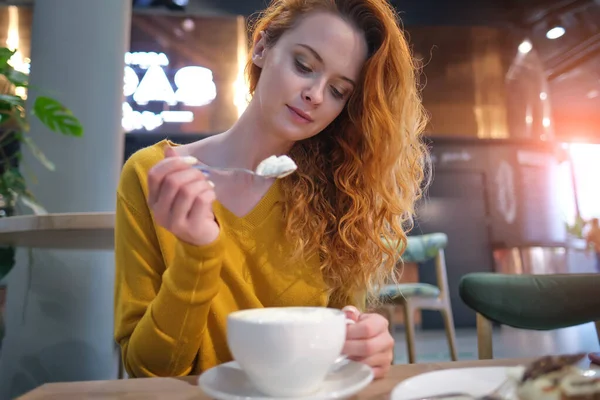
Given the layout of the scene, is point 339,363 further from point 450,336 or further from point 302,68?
point 450,336

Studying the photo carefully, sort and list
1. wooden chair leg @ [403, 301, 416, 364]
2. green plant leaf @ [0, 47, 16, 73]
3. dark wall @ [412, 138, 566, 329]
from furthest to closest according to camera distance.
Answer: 1. dark wall @ [412, 138, 566, 329]
2. wooden chair leg @ [403, 301, 416, 364]
3. green plant leaf @ [0, 47, 16, 73]

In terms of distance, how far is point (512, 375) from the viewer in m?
0.35

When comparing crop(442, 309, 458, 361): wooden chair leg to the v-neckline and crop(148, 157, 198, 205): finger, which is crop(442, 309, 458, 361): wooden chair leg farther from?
crop(148, 157, 198, 205): finger

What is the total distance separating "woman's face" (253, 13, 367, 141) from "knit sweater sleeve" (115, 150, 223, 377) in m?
0.27

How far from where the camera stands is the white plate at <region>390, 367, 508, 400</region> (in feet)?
1.21

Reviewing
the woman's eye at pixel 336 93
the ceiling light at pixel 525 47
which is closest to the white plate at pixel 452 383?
the woman's eye at pixel 336 93

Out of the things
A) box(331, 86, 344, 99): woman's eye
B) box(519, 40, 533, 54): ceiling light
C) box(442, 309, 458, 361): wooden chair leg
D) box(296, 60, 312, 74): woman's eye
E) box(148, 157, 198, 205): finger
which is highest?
box(519, 40, 533, 54): ceiling light

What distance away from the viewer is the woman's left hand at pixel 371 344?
49 cm

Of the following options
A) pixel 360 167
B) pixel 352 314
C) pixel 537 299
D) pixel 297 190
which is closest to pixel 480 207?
pixel 537 299

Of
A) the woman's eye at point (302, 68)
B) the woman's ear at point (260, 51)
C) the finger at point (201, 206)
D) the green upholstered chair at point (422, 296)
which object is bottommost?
the green upholstered chair at point (422, 296)

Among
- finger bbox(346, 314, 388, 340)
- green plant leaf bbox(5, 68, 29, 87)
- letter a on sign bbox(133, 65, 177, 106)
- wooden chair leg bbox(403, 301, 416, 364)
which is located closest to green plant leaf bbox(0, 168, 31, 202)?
green plant leaf bbox(5, 68, 29, 87)

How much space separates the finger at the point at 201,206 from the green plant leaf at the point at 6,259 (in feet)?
3.64

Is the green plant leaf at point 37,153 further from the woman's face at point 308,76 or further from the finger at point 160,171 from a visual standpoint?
the finger at point 160,171

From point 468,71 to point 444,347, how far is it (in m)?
2.69
